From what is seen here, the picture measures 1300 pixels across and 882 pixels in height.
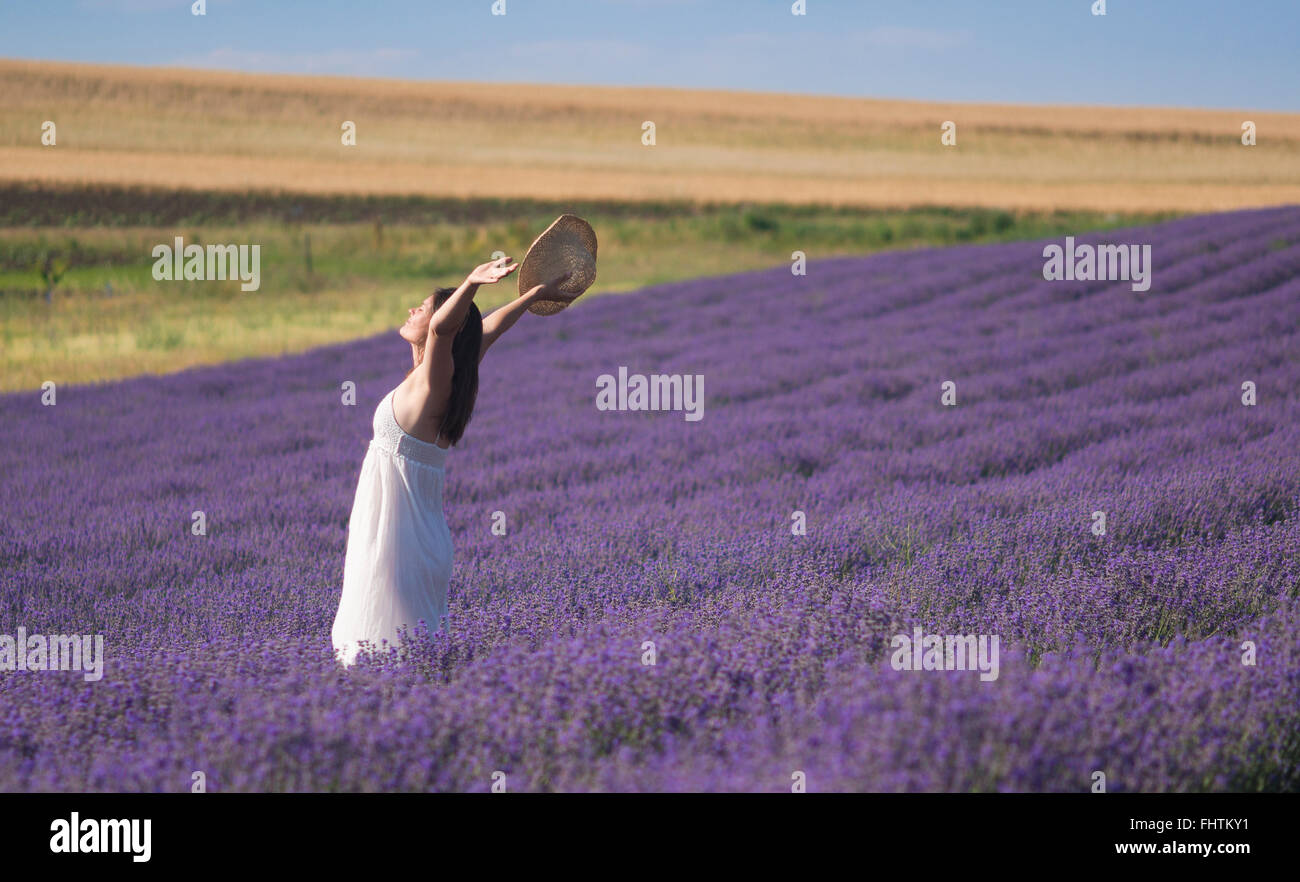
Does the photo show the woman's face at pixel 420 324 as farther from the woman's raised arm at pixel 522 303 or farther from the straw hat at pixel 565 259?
the straw hat at pixel 565 259

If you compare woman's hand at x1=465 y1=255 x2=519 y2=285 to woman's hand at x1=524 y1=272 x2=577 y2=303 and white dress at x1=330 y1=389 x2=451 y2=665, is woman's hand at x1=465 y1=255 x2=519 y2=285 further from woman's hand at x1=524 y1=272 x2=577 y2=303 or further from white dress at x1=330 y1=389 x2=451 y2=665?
white dress at x1=330 y1=389 x2=451 y2=665

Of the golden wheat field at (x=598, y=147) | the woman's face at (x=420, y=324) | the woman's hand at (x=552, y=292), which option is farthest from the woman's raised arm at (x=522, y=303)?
the golden wheat field at (x=598, y=147)

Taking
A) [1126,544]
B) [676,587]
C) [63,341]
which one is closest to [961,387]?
[1126,544]

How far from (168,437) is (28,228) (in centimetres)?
1562

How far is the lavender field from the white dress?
189 mm

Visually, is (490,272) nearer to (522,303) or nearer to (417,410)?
(522,303)

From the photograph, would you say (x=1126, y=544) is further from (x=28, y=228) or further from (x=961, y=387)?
(x=28, y=228)

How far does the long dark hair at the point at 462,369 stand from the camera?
11.3 feet

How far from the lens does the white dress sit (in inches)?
136

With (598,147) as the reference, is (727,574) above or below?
below

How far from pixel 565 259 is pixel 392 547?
1149 millimetres

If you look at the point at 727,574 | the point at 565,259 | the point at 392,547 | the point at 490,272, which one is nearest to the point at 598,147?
the point at 727,574

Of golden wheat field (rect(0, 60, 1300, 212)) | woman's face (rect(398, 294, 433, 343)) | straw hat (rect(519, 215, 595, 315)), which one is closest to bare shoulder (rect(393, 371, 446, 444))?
woman's face (rect(398, 294, 433, 343))

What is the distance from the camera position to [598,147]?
3556 centimetres
